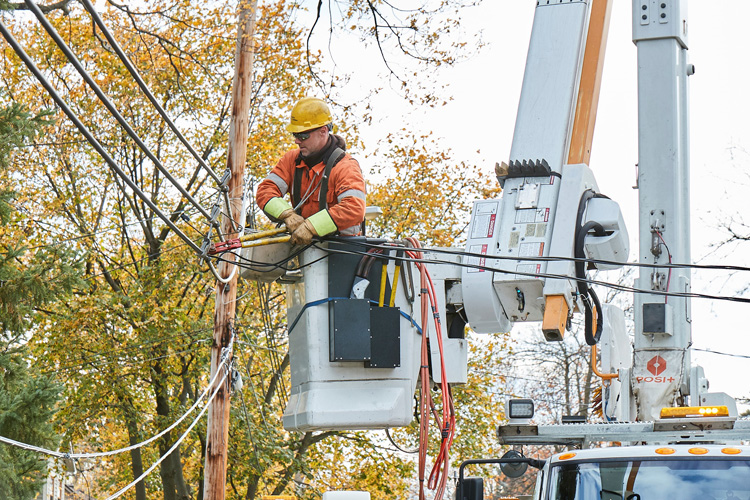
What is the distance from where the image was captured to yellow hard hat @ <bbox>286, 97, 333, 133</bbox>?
727cm

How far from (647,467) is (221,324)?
892cm

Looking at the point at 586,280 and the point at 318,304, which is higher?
the point at 586,280

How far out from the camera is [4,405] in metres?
12.2

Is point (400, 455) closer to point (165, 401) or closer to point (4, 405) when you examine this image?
point (165, 401)

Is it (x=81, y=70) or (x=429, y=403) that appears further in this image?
(x=429, y=403)

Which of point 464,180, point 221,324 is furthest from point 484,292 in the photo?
point 464,180

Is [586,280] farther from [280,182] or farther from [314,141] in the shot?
[280,182]

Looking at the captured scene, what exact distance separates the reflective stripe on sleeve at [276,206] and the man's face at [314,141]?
1.42ft

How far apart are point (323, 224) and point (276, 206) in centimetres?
43

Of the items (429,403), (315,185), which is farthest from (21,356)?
(429,403)

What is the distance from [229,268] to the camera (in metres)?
13.6

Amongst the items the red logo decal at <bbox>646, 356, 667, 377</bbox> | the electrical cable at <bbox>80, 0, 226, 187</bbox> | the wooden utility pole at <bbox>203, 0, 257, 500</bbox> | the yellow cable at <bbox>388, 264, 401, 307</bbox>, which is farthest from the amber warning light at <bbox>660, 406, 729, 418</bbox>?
the wooden utility pole at <bbox>203, 0, 257, 500</bbox>

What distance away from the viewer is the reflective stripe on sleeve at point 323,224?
22.8ft

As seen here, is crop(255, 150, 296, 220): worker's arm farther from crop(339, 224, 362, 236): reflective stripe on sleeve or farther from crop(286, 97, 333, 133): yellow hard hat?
crop(339, 224, 362, 236): reflective stripe on sleeve
